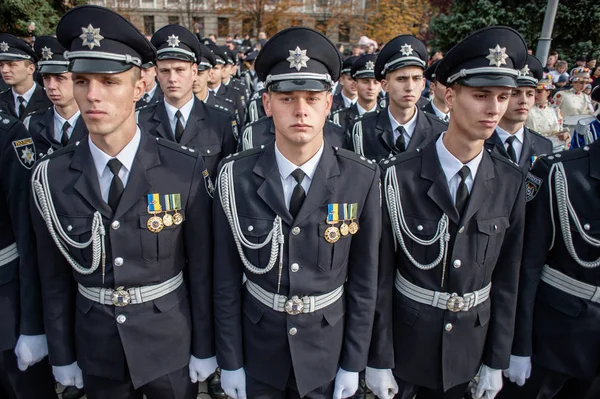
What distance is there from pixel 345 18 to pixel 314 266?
37239 millimetres

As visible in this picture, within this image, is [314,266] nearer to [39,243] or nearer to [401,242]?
[401,242]

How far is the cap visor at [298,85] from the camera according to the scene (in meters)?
2.28

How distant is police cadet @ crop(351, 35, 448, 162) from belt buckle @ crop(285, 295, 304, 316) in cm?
257

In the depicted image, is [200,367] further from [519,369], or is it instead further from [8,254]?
[519,369]

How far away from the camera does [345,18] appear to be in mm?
36031

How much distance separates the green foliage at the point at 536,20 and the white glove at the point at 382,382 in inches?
756

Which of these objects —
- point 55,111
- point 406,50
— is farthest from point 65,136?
point 406,50

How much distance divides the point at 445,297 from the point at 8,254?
2714 millimetres

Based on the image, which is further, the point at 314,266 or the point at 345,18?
the point at 345,18

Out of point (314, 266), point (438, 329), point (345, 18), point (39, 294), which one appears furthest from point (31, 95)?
point (345, 18)

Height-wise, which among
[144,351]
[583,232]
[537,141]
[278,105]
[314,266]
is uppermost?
[278,105]

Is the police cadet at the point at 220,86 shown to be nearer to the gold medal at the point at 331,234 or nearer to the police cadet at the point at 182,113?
the police cadet at the point at 182,113

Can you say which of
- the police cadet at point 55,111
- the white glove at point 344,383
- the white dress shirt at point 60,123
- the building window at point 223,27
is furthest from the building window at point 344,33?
the white glove at point 344,383

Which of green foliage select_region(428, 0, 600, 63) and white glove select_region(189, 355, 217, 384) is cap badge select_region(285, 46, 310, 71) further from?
green foliage select_region(428, 0, 600, 63)
